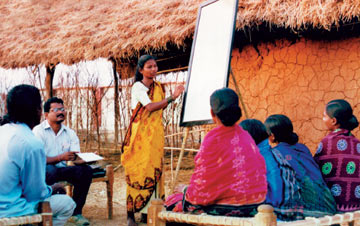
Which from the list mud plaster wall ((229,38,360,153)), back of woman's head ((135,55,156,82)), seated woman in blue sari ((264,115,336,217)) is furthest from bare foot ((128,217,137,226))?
mud plaster wall ((229,38,360,153))

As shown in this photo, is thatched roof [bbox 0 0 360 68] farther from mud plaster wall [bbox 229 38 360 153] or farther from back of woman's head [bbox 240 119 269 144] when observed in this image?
back of woman's head [bbox 240 119 269 144]

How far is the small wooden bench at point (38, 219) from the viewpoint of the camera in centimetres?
226

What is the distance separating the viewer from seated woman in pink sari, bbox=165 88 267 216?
2.12 metres

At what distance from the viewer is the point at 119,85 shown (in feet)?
28.6

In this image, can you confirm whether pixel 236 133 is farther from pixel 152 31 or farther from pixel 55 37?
pixel 55 37

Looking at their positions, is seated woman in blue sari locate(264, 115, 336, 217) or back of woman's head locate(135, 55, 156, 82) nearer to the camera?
seated woman in blue sari locate(264, 115, 336, 217)

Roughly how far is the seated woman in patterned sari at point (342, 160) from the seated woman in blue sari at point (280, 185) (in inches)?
14.5

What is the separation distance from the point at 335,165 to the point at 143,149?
1790 mm

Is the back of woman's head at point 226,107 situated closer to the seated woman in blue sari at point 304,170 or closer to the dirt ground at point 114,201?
the seated woman in blue sari at point 304,170

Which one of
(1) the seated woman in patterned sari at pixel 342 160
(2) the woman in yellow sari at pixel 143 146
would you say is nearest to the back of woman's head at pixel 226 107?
(1) the seated woman in patterned sari at pixel 342 160

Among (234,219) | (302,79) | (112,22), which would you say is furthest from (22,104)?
(112,22)

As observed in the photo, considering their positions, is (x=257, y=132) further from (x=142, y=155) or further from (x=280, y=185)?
(x=142, y=155)

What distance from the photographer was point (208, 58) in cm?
373

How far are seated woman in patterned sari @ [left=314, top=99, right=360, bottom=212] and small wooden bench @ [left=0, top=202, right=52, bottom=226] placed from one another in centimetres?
181
